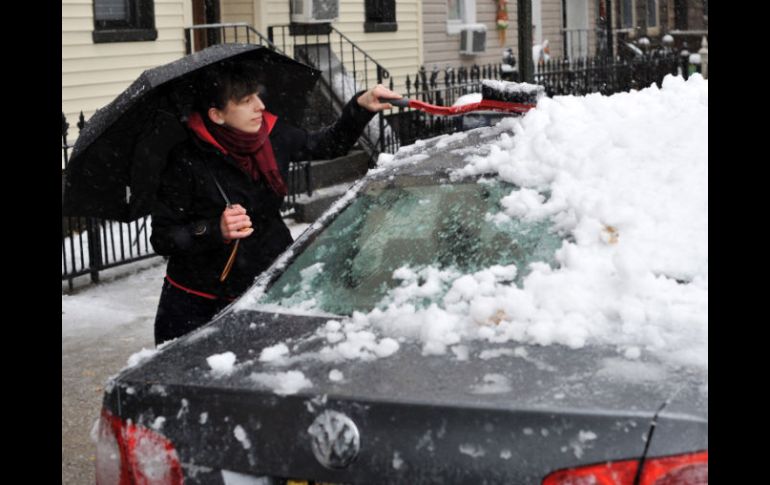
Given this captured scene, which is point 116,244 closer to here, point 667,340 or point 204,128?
point 204,128

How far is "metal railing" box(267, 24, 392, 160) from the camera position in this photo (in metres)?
14.4

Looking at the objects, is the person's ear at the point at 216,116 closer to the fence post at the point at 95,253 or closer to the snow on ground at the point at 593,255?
the snow on ground at the point at 593,255

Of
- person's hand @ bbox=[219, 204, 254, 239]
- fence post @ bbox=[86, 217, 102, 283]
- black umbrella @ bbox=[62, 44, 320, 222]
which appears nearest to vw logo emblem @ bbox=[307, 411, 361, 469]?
person's hand @ bbox=[219, 204, 254, 239]

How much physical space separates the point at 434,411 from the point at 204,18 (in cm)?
1308

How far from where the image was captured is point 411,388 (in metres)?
2.34

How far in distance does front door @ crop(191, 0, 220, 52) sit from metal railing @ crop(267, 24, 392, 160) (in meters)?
0.85

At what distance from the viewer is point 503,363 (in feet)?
8.02

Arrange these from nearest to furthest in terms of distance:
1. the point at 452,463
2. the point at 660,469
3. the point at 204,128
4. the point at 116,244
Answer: the point at 660,469
the point at 452,463
the point at 204,128
the point at 116,244

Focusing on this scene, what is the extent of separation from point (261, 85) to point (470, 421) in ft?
9.11

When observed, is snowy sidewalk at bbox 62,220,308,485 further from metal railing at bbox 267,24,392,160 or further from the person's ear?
metal railing at bbox 267,24,392,160
